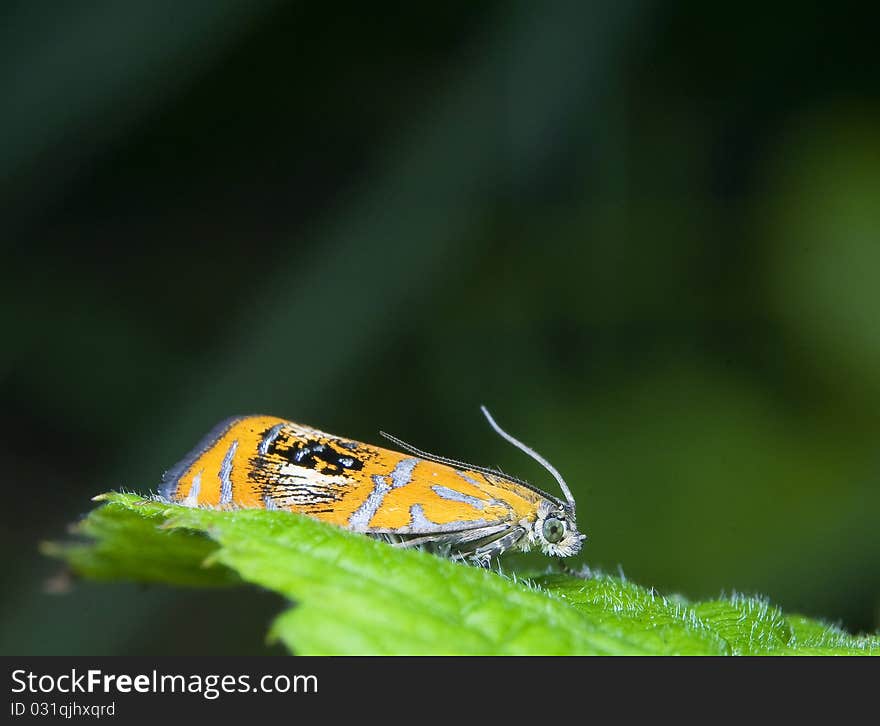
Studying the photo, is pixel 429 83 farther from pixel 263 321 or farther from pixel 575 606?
pixel 575 606

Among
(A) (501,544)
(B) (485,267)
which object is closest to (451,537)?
(A) (501,544)

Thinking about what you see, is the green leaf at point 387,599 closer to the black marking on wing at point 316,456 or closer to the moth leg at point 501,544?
the moth leg at point 501,544

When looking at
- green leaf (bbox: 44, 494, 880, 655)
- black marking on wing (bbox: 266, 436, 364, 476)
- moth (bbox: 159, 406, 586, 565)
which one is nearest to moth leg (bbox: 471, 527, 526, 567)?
moth (bbox: 159, 406, 586, 565)

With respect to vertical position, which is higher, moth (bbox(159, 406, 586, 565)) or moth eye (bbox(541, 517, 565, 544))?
moth (bbox(159, 406, 586, 565))

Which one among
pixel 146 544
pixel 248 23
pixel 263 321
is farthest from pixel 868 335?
pixel 146 544

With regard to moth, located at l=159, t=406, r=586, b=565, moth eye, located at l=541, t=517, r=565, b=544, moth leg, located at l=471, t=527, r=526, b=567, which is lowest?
moth leg, located at l=471, t=527, r=526, b=567

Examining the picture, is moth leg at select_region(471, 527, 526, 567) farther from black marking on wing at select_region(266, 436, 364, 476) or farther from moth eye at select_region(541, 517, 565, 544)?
black marking on wing at select_region(266, 436, 364, 476)

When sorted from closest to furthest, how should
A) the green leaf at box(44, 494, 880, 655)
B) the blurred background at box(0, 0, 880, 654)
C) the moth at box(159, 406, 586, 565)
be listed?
the green leaf at box(44, 494, 880, 655)
the moth at box(159, 406, 586, 565)
the blurred background at box(0, 0, 880, 654)
